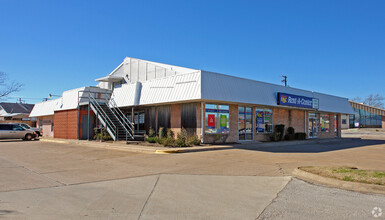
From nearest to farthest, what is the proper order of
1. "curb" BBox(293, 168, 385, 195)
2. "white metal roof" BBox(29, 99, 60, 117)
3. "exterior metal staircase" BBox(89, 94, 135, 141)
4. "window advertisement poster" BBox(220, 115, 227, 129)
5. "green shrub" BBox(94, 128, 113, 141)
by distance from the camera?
"curb" BBox(293, 168, 385, 195) → "window advertisement poster" BBox(220, 115, 227, 129) → "exterior metal staircase" BBox(89, 94, 135, 141) → "green shrub" BBox(94, 128, 113, 141) → "white metal roof" BBox(29, 99, 60, 117)

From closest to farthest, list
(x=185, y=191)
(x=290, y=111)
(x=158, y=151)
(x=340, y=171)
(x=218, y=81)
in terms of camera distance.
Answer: (x=185, y=191)
(x=340, y=171)
(x=158, y=151)
(x=218, y=81)
(x=290, y=111)

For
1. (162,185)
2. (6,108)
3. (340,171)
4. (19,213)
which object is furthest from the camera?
(6,108)

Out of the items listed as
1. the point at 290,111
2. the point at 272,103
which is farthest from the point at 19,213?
the point at 290,111

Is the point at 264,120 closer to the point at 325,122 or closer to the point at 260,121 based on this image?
the point at 260,121

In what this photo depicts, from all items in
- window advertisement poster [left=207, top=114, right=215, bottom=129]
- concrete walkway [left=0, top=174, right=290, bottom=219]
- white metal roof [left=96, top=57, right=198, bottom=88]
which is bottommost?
concrete walkway [left=0, top=174, right=290, bottom=219]

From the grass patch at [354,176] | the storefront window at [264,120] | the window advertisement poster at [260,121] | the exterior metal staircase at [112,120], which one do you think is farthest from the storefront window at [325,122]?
the grass patch at [354,176]

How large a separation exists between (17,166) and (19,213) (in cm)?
727

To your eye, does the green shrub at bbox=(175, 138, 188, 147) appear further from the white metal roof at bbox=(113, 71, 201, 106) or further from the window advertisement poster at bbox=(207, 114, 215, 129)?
the white metal roof at bbox=(113, 71, 201, 106)

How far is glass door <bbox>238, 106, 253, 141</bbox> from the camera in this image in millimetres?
22094

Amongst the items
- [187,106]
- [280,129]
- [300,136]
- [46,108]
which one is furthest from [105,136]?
[300,136]

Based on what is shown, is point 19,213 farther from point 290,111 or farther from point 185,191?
point 290,111

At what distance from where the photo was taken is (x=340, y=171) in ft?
29.3

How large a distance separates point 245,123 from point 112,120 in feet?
35.0

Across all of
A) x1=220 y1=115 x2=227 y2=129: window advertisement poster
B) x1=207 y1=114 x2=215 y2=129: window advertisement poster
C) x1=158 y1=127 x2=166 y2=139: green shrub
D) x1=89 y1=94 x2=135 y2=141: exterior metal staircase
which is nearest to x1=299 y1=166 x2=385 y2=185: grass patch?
x1=207 y1=114 x2=215 y2=129: window advertisement poster
